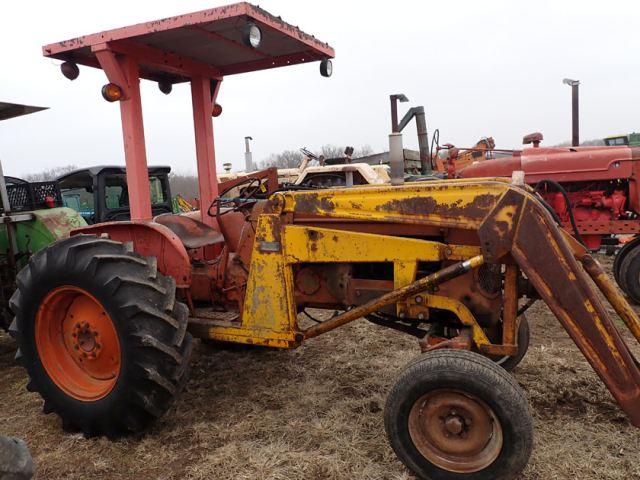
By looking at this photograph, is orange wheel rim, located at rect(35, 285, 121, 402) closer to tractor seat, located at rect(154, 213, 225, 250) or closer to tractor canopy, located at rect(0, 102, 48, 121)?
tractor seat, located at rect(154, 213, 225, 250)

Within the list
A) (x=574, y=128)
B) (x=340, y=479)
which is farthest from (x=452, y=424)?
(x=574, y=128)

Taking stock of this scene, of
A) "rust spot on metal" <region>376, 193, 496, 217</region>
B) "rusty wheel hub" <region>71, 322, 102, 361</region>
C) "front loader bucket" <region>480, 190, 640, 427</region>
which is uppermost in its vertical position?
"rust spot on metal" <region>376, 193, 496, 217</region>

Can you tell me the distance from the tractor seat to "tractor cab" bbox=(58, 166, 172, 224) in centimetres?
287

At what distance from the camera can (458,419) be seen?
250 centimetres

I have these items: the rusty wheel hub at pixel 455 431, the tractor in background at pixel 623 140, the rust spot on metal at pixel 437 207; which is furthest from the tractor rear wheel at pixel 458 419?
the tractor in background at pixel 623 140

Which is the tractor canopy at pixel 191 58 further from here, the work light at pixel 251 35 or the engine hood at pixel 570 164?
the engine hood at pixel 570 164

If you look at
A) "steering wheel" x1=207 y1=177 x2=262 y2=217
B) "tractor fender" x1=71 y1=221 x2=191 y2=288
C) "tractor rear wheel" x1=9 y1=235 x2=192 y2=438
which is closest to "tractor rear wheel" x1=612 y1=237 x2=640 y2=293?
"steering wheel" x1=207 y1=177 x2=262 y2=217

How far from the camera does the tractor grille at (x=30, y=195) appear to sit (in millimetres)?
5160

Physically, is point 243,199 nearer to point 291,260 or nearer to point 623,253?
point 291,260

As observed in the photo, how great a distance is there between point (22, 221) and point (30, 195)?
1.39 feet

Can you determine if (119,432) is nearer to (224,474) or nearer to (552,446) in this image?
(224,474)

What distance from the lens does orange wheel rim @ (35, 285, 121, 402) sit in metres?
3.31

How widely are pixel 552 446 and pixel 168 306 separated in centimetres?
226

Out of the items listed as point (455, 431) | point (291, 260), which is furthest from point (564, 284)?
point (291, 260)
